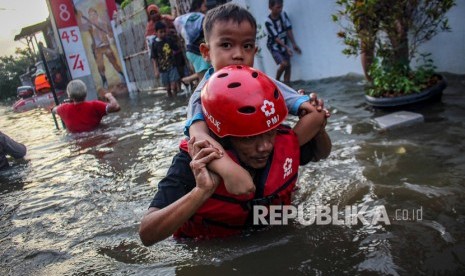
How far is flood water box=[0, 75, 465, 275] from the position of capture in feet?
7.54

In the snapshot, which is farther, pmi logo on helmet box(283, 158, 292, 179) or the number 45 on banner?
the number 45 on banner

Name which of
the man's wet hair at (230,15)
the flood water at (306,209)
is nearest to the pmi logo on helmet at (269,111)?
the man's wet hair at (230,15)

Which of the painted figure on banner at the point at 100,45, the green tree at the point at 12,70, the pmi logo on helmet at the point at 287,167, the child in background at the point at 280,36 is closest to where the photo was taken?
the pmi logo on helmet at the point at 287,167

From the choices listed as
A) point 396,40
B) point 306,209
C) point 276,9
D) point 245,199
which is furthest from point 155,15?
point 245,199

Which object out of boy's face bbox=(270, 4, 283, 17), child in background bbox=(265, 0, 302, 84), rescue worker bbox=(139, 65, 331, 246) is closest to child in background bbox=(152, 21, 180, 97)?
child in background bbox=(265, 0, 302, 84)

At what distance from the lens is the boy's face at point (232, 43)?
8.40ft

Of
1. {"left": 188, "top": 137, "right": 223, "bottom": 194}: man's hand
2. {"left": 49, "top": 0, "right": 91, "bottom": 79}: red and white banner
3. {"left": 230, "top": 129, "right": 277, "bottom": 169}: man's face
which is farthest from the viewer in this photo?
{"left": 49, "top": 0, "right": 91, "bottom": 79}: red and white banner

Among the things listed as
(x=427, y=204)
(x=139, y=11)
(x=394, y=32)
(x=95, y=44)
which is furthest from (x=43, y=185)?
(x=95, y=44)

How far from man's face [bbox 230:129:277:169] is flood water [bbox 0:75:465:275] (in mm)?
612

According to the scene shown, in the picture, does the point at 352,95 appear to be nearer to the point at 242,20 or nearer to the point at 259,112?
the point at 242,20

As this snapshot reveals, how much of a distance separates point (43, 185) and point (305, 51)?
6.17m

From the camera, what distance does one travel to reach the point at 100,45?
663 inches

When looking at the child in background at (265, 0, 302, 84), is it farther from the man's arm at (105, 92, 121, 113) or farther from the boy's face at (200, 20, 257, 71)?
the boy's face at (200, 20, 257, 71)

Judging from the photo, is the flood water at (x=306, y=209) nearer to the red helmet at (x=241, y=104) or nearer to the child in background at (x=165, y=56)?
the red helmet at (x=241, y=104)
